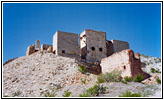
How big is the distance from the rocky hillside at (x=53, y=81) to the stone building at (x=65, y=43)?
1599mm

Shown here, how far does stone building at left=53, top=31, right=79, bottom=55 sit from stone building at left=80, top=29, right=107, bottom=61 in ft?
5.15

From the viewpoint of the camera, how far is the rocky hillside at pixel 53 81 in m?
11.8

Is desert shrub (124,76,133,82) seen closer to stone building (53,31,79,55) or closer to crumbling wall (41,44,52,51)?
stone building (53,31,79,55)

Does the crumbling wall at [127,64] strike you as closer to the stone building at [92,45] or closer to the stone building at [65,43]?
the stone building at [65,43]

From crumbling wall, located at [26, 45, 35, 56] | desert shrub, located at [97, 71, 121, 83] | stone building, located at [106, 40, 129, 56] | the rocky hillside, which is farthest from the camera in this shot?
stone building, located at [106, 40, 129, 56]

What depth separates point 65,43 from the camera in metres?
24.6

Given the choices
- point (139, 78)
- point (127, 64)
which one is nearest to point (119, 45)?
point (127, 64)

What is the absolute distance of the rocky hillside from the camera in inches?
463

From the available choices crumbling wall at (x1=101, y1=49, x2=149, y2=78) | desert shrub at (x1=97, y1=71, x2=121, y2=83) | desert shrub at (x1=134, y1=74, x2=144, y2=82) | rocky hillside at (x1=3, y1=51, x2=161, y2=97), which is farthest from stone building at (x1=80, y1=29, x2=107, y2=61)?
desert shrub at (x1=134, y1=74, x2=144, y2=82)

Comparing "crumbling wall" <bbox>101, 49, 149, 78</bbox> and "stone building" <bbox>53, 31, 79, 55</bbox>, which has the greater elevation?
"stone building" <bbox>53, 31, 79, 55</bbox>

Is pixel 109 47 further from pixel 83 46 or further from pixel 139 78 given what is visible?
pixel 139 78

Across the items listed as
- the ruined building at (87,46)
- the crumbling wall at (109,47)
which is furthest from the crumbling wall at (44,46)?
the crumbling wall at (109,47)

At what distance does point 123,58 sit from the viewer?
15.6 m

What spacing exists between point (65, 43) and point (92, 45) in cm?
343
